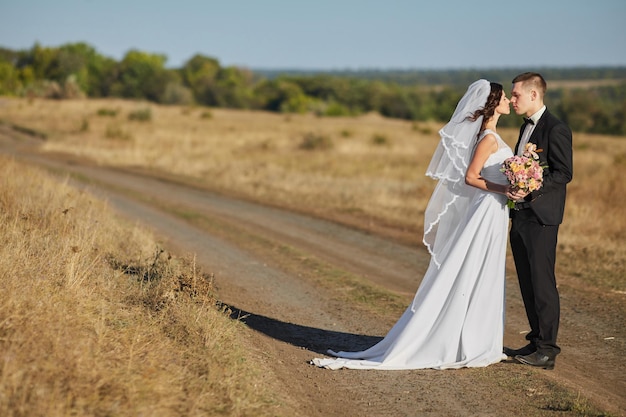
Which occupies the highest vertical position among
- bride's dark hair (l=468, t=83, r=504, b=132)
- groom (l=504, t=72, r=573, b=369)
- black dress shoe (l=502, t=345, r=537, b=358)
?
bride's dark hair (l=468, t=83, r=504, b=132)

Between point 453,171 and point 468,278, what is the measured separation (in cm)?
92

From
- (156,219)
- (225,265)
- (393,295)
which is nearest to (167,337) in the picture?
(393,295)

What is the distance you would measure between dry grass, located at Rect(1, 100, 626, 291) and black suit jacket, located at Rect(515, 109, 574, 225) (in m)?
4.22

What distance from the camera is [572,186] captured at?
19.4m

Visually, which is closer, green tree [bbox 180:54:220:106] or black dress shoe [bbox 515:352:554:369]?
black dress shoe [bbox 515:352:554:369]

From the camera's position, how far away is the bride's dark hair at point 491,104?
6.23m

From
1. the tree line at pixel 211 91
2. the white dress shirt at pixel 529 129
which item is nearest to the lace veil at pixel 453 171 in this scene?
the white dress shirt at pixel 529 129

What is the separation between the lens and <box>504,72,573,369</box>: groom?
20.3ft

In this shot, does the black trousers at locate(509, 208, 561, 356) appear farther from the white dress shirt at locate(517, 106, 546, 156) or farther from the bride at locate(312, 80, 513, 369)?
the white dress shirt at locate(517, 106, 546, 156)

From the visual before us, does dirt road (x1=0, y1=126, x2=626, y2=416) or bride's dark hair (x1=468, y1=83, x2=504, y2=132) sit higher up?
bride's dark hair (x1=468, y1=83, x2=504, y2=132)

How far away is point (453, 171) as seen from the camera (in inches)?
254

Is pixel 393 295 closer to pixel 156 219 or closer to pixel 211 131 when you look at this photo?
pixel 156 219

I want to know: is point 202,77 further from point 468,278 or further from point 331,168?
point 468,278

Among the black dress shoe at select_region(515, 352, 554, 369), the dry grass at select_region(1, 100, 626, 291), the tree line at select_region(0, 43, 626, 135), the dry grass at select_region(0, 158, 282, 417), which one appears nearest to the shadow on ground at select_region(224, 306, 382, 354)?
the dry grass at select_region(0, 158, 282, 417)
